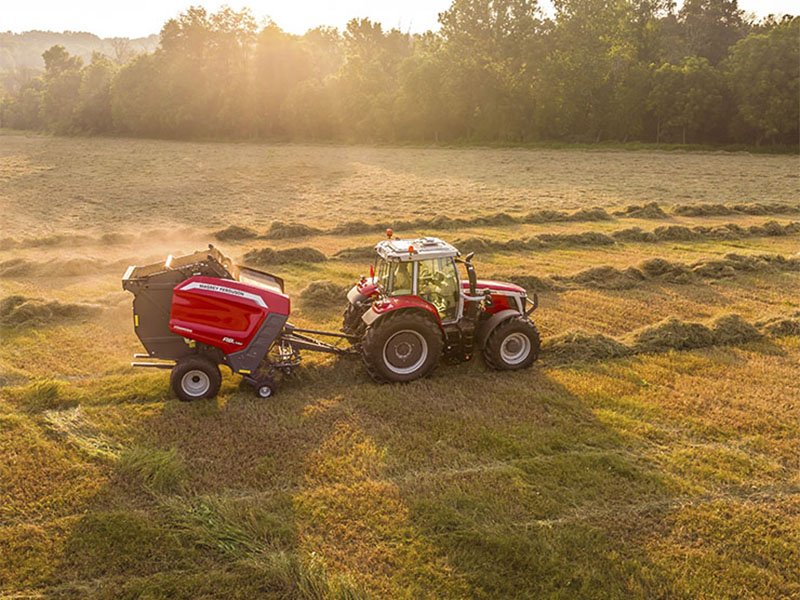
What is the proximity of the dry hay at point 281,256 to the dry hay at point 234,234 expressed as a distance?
2541 millimetres

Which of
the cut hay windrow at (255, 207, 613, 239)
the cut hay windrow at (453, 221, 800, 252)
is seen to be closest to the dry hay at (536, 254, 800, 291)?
the cut hay windrow at (453, 221, 800, 252)

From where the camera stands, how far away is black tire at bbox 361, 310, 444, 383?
8234mm

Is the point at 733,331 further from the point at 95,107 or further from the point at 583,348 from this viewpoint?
the point at 95,107

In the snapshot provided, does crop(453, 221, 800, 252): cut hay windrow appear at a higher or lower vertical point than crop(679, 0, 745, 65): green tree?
lower

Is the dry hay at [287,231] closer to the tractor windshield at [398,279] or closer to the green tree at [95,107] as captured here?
the tractor windshield at [398,279]

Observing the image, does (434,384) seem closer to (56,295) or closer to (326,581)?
(326,581)

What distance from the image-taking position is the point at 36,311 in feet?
35.9

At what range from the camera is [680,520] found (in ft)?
19.1

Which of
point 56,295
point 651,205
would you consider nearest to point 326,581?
point 56,295

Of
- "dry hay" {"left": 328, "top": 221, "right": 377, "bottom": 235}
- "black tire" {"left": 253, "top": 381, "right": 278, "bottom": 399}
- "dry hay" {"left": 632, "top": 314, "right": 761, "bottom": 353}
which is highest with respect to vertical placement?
"dry hay" {"left": 328, "top": 221, "right": 377, "bottom": 235}

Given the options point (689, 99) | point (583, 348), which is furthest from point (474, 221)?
point (689, 99)

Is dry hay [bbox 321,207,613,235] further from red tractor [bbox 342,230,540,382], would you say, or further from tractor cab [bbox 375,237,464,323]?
tractor cab [bbox 375,237,464,323]

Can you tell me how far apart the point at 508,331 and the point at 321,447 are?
3.32 meters

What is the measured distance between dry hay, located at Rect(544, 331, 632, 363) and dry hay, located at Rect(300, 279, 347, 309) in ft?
14.5
